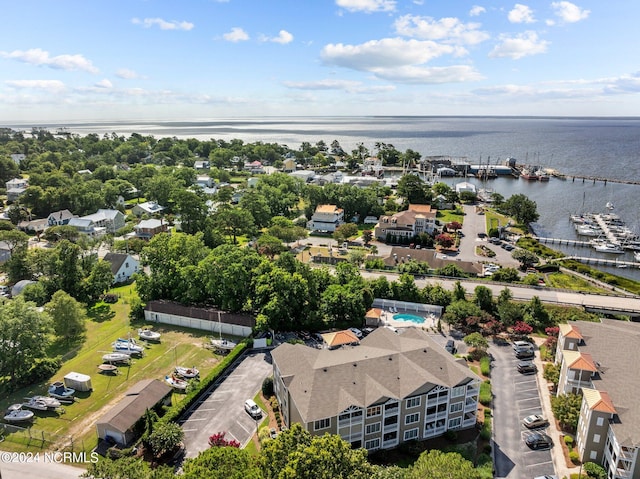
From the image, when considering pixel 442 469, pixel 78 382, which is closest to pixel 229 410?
pixel 78 382

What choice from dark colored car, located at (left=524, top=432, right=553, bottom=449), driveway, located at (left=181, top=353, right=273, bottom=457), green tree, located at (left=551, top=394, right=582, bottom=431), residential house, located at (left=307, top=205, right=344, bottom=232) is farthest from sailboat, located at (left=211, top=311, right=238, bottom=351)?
residential house, located at (left=307, top=205, right=344, bottom=232)

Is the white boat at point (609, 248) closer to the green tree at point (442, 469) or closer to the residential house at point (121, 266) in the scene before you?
the green tree at point (442, 469)

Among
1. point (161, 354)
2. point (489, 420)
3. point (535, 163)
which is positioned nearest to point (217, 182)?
point (161, 354)

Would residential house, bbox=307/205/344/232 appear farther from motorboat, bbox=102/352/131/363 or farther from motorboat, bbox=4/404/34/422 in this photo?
motorboat, bbox=4/404/34/422

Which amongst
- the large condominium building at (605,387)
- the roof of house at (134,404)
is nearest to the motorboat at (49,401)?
the roof of house at (134,404)

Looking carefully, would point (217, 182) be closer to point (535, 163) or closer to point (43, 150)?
point (43, 150)
